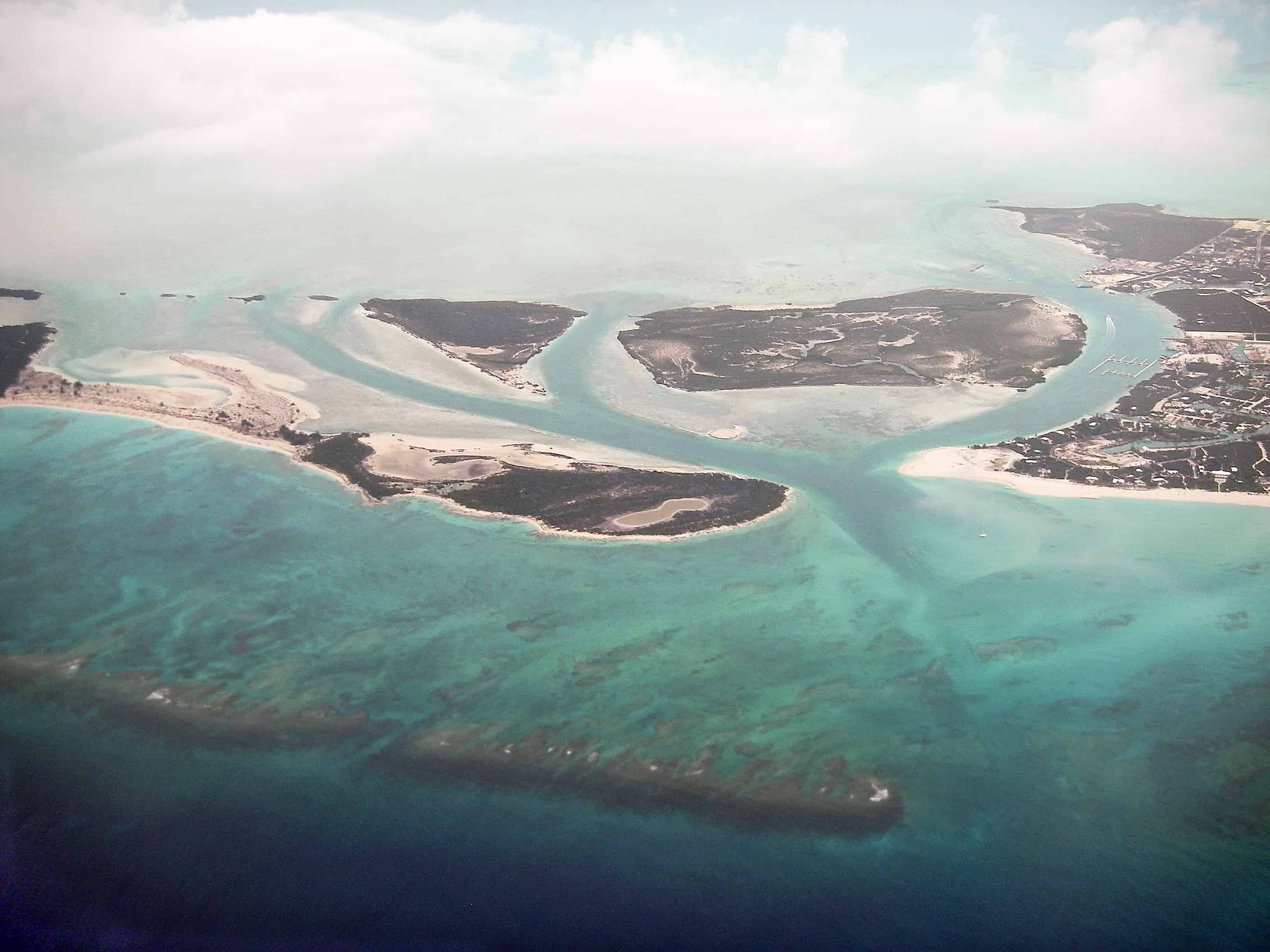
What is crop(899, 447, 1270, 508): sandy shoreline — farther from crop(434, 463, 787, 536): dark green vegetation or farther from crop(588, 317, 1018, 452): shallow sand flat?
crop(434, 463, 787, 536): dark green vegetation

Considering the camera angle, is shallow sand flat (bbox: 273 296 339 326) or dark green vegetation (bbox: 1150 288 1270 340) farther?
shallow sand flat (bbox: 273 296 339 326)

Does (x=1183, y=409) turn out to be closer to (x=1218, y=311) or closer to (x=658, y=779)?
(x=1218, y=311)

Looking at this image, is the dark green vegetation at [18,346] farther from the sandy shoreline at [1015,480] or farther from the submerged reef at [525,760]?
the sandy shoreline at [1015,480]

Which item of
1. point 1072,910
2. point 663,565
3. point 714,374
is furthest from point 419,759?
point 714,374

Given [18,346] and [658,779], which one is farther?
[18,346]

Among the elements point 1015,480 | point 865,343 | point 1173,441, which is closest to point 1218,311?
point 1173,441

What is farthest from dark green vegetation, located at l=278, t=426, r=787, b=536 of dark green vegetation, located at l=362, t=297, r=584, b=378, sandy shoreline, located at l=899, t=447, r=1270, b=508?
dark green vegetation, located at l=362, t=297, r=584, b=378
